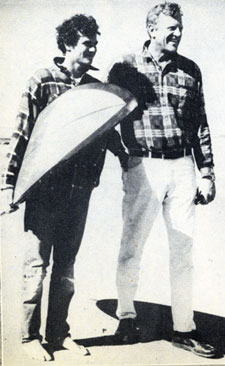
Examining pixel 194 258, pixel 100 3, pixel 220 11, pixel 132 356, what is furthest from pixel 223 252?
pixel 100 3

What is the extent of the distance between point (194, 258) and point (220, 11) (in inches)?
59.4

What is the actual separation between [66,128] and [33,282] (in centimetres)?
91

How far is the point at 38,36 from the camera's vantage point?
2.97 meters


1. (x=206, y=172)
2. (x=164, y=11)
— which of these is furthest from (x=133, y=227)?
(x=164, y=11)

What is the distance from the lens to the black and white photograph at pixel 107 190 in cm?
289

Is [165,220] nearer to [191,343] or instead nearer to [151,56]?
[191,343]

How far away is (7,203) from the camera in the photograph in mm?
2922

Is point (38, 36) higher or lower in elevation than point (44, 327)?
higher

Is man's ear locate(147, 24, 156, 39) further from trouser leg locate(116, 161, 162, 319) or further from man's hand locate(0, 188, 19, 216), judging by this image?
man's hand locate(0, 188, 19, 216)

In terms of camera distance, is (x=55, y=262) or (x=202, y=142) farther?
(x=202, y=142)

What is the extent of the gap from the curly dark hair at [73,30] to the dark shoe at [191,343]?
1.82 metres

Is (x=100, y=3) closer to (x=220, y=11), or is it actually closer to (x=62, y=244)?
(x=220, y=11)

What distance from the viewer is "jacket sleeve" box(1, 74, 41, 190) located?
9.46 feet

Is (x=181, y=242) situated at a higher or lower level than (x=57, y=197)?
lower
